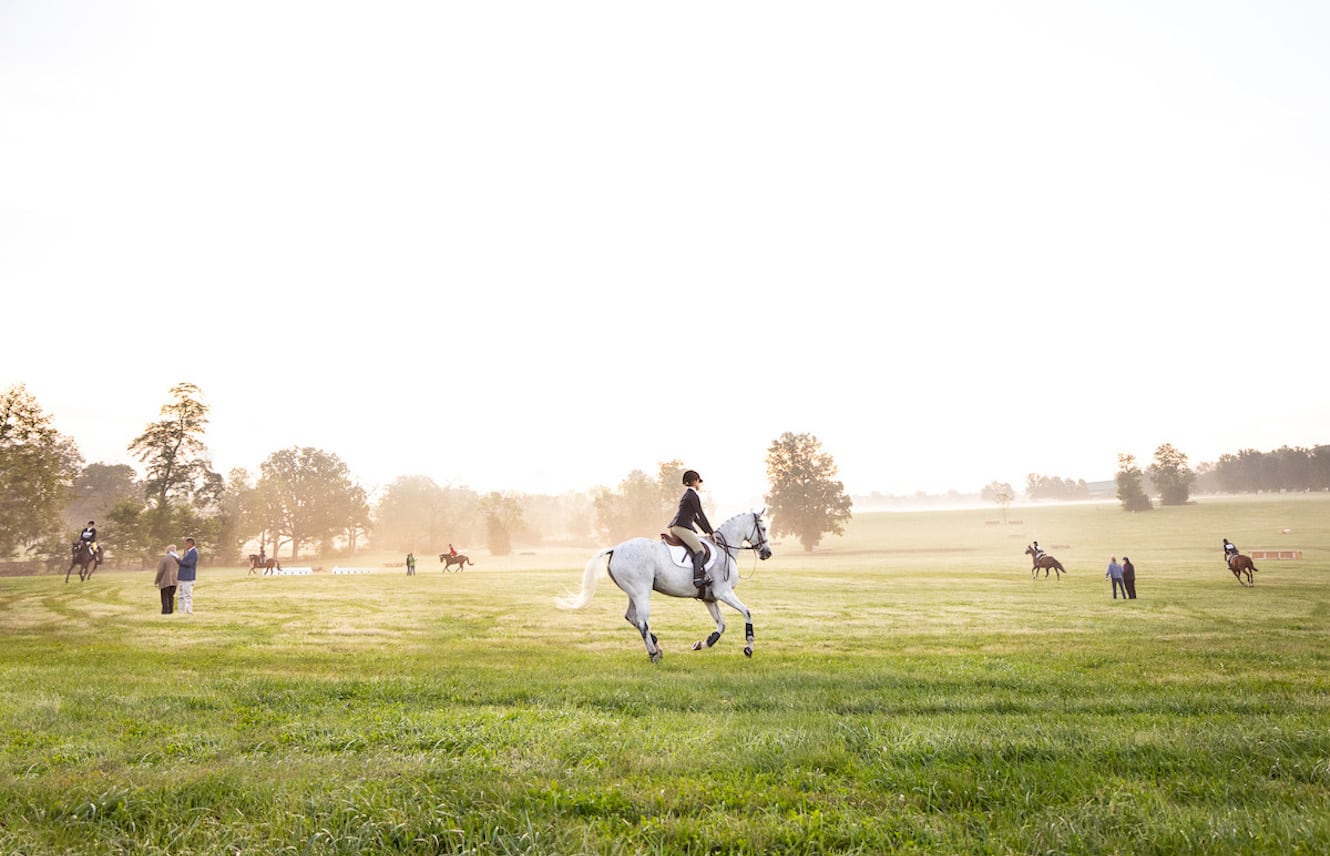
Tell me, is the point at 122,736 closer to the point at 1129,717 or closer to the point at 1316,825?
the point at 1316,825

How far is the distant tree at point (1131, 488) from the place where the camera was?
110562mm

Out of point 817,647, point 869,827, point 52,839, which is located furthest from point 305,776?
point 817,647

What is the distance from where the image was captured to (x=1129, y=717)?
26.2ft

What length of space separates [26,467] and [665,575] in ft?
197

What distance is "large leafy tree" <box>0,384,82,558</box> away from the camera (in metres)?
48.9

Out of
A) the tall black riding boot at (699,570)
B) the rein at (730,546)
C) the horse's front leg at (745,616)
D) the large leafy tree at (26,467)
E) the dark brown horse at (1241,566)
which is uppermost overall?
the large leafy tree at (26,467)

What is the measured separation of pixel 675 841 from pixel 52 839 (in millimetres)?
4257

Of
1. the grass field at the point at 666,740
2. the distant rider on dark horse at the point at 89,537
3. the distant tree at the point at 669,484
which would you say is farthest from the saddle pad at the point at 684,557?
the distant tree at the point at 669,484

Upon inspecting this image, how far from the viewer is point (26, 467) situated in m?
49.7

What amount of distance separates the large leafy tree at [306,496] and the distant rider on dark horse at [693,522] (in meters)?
83.8

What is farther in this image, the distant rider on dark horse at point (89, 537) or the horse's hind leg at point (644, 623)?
the distant rider on dark horse at point (89, 537)

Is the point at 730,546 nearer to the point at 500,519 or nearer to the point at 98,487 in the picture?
the point at 500,519

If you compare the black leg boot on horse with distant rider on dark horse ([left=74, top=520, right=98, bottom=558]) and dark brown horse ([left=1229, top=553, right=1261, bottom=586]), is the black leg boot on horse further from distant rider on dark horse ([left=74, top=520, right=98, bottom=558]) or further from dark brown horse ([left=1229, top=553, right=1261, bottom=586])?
distant rider on dark horse ([left=74, top=520, right=98, bottom=558])

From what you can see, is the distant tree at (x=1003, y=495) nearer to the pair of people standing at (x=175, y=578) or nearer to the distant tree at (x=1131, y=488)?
the distant tree at (x=1131, y=488)
